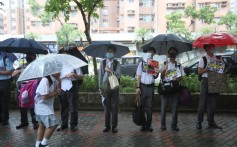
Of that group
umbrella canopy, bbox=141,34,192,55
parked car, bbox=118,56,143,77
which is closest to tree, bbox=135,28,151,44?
parked car, bbox=118,56,143,77

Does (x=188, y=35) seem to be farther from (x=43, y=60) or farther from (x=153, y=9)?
(x=43, y=60)

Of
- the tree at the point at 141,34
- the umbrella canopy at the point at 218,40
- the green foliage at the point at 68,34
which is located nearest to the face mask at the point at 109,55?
the umbrella canopy at the point at 218,40

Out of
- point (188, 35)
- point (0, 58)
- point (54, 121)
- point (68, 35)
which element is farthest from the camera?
point (68, 35)

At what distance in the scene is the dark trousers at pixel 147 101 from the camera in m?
6.48

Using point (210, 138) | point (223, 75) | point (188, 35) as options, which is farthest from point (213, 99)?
point (188, 35)

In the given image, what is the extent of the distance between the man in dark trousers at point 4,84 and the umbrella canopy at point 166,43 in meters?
3.11

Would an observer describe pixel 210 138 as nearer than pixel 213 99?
Yes

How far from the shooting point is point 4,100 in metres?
7.29

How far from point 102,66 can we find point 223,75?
2.63m

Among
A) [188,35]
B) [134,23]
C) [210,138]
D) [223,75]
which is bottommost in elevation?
[210,138]

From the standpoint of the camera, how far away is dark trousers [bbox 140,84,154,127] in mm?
6480

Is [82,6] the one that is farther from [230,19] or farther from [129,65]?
[230,19]

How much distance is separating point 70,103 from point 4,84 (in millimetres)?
1758

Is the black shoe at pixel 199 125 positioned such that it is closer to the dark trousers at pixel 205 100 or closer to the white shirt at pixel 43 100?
the dark trousers at pixel 205 100
